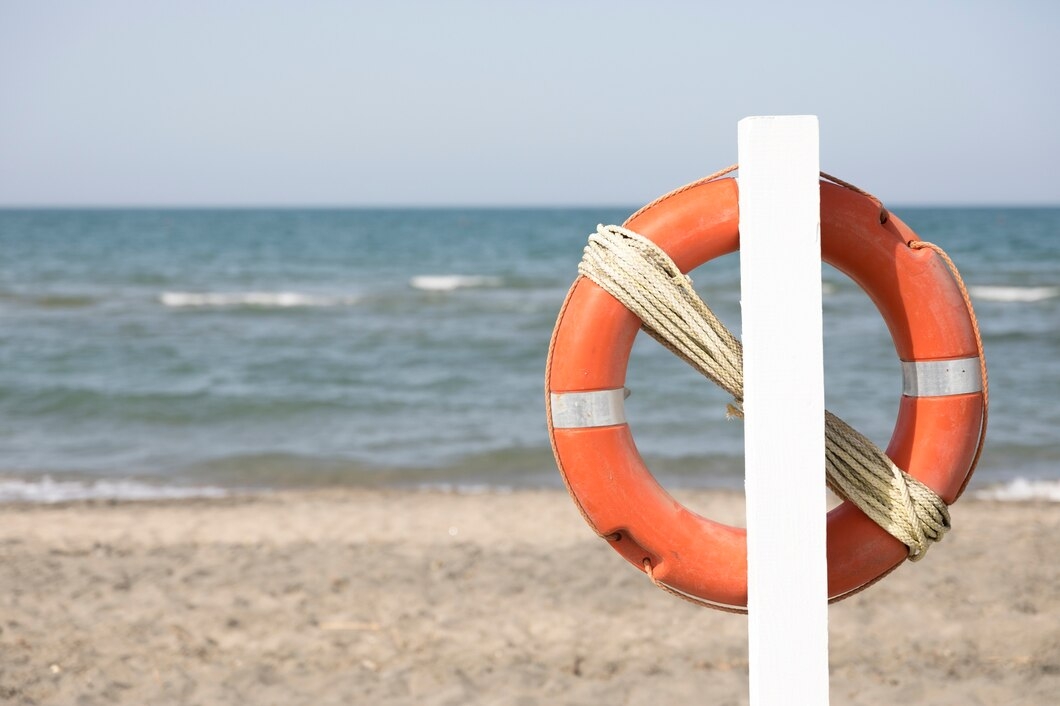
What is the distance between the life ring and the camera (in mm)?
1635

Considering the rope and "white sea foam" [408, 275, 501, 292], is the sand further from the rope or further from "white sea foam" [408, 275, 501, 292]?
"white sea foam" [408, 275, 501, 292]

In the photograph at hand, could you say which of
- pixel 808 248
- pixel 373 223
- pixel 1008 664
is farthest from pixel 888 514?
pixel 373 223

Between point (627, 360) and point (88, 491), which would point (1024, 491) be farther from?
point (88, 491)

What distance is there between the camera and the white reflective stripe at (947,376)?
1.64 meters

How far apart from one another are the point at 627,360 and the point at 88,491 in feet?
14.7

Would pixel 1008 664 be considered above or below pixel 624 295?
below

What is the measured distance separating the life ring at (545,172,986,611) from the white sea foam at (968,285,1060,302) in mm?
13448

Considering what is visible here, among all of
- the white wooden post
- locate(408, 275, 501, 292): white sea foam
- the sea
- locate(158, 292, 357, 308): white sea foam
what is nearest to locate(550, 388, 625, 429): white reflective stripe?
the white wooden post

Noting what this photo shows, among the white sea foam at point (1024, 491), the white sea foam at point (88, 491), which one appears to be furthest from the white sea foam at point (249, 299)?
the white sea foam at point (1024, 491)

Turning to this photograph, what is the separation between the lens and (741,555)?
166 cm

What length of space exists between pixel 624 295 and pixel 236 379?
23.6 ft

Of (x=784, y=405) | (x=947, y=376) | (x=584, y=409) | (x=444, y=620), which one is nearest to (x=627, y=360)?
(x=584, y=409)

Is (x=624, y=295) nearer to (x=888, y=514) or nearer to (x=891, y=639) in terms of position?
(x=888, y=514)

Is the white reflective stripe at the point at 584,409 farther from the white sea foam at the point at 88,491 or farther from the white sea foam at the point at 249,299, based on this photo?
the white sea foam at the point at 249,299
